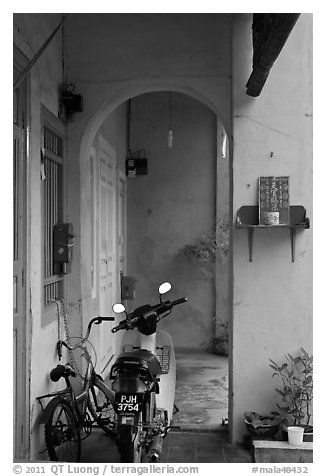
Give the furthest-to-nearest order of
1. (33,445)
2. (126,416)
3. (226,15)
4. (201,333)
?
(201,333) < (226,15) < (33,445) < (126,416)

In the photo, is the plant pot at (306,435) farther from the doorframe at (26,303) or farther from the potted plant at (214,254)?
the potted plant at (214,254)

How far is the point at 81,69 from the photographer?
496 centimetres

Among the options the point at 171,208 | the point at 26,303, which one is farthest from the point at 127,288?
the point at 26,303

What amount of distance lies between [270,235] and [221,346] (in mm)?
4429

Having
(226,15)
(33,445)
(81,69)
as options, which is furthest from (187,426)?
(226,15)

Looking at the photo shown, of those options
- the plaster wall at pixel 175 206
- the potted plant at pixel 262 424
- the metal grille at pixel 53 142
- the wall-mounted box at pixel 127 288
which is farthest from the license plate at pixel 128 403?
the plaster wall at pixel 175 206

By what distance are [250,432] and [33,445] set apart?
165cm

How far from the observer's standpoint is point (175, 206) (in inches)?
359

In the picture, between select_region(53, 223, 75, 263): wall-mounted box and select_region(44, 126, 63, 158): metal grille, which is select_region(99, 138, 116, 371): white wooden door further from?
select_region(53, 223, 75, 263): wall-mounted box

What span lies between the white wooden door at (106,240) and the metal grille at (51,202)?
171cm

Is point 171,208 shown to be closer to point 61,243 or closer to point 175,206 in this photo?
point 175,206

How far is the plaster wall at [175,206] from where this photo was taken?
9031 mm
